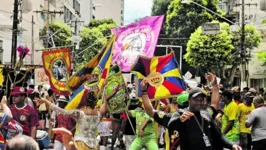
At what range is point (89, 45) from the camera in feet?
221

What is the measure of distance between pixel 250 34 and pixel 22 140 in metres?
42.9

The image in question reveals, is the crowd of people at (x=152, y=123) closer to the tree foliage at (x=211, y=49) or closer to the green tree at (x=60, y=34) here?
the tree foliage at (x=211, y=49)

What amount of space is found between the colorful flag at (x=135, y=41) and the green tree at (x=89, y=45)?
4967 cm

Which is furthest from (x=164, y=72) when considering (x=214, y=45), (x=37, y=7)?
(x=37, y=7)

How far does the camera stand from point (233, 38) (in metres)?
45.6

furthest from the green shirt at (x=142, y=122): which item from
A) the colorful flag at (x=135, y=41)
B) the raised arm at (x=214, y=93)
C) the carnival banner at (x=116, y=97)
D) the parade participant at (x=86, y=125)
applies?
the colorful flag at (x=135, y=41)

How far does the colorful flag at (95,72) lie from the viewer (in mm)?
8828

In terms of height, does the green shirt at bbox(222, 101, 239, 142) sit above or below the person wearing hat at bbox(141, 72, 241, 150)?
below

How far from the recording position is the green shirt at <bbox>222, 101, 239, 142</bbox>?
9836mm

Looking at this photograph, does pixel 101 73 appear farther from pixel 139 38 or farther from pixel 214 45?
pixel 214 45

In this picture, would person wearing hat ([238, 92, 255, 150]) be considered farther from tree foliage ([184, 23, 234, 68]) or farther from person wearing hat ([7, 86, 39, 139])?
tree foliage ([184, 23, 234, 68])

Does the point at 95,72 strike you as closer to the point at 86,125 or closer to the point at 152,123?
the point at 152,123

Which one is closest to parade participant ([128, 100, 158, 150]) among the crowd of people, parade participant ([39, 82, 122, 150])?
the crowd of people

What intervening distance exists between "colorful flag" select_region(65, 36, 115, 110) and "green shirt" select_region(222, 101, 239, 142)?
2.62 m
